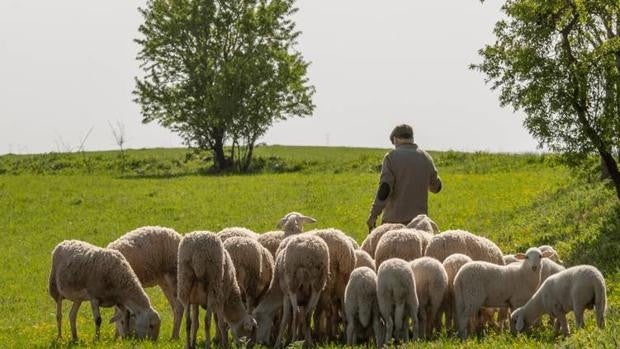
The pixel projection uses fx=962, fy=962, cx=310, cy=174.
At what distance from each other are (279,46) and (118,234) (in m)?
33.5

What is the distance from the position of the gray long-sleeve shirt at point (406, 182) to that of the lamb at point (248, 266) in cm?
337

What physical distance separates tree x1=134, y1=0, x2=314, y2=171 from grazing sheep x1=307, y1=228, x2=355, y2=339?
43.9 m

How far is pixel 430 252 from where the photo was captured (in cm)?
1326

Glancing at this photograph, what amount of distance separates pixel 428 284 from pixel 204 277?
2.70 meters

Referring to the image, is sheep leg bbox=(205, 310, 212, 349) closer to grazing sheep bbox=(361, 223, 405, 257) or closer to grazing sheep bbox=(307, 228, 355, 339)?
grazing sheep bbox=(307, 228, 355, 339)

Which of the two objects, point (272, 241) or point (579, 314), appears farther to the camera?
point (272, 241)

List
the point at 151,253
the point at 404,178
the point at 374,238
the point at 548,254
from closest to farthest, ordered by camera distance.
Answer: the point at 548,254 → the point at 151,253 → the point at 374,238 → the point at 404,178

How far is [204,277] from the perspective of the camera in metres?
11.3

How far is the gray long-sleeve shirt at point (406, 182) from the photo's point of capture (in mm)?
15344

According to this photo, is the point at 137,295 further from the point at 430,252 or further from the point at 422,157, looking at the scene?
the point at 422,157

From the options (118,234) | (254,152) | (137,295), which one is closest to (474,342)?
(137,295)

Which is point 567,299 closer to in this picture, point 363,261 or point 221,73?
point 363,261

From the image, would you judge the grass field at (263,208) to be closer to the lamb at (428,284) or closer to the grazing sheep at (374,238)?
the lamb at (428,284)

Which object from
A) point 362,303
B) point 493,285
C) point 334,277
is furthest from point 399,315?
point 334,277
